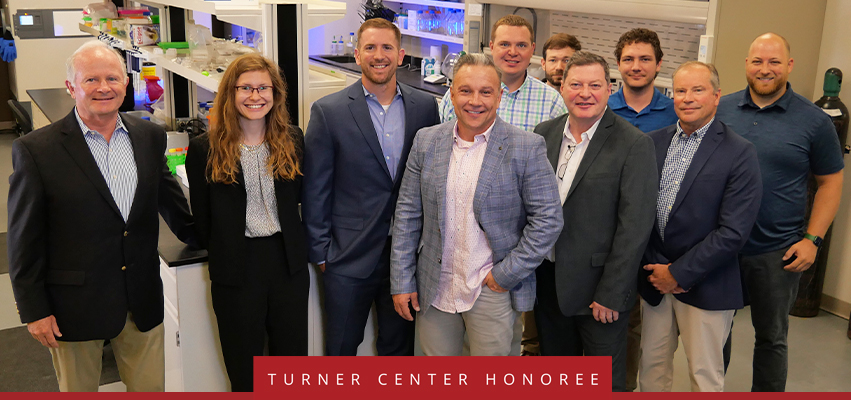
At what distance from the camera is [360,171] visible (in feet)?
8.20

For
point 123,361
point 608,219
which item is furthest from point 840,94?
point 123,361

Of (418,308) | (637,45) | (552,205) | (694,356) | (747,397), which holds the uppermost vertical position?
(637,45)

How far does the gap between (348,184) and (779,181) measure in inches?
65.5

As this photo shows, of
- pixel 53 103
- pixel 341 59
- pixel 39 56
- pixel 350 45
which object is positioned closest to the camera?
pixel 53 103

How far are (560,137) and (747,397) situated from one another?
4.04 feet

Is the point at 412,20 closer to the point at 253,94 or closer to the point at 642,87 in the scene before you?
the point at 642,87

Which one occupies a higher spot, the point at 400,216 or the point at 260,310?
the point at 400,216

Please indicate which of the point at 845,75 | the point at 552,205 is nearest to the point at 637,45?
the point at 552,205

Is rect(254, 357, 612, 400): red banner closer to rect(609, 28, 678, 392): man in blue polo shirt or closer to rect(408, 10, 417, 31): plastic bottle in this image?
rect(609, 28, 678, 392): man in blue polo shirt

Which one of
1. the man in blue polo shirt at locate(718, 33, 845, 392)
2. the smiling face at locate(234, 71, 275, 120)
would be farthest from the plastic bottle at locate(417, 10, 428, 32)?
the smiling face at locate(234, 71, 275, 120)

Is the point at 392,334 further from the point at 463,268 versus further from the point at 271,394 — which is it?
the point at 271,394

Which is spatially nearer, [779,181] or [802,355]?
[779,181]

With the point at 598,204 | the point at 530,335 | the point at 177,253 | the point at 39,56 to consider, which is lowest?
the point at 530,335

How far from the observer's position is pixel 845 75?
391 centimetres
